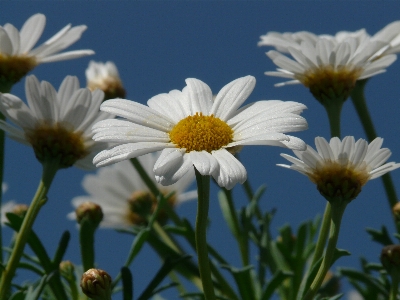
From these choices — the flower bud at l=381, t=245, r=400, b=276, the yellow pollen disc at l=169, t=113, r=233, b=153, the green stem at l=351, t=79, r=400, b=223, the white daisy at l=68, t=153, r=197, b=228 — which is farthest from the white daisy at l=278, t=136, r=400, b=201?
the white daisy at l=68, t=153, r=197, b=228

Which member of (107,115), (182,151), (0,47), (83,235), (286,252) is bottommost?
(286,252)

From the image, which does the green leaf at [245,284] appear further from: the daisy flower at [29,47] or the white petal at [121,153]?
the daisy flower at [29,47]

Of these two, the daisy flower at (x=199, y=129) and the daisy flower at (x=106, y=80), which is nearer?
the daisy flower at (x=199, y=129)

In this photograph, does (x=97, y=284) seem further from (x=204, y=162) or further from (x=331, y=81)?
(x=331, y=81)

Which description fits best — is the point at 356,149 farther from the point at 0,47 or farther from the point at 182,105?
the point at 0,47

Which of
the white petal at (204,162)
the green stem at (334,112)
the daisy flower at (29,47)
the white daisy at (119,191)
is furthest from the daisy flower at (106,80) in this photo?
the white petal at (204,162)

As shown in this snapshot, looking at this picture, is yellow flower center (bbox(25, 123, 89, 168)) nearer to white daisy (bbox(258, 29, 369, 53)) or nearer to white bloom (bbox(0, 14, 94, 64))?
white bloom (bbox(0, 14, 94, 64))

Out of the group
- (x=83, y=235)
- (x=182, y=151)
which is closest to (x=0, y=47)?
(x=83, y=235)
